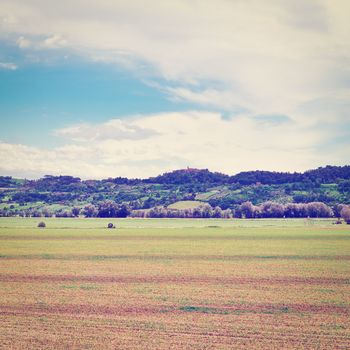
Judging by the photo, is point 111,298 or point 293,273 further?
point 293,273

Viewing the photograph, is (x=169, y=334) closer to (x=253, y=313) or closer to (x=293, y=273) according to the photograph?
(x=253, y=313)

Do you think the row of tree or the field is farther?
the row of tree

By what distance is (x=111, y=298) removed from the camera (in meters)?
22.2

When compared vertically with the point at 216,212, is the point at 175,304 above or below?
below

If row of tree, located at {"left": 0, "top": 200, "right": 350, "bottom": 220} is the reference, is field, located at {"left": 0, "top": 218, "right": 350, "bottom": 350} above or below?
below

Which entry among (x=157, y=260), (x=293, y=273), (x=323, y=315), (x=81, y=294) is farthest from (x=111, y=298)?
(x=157, y=260)

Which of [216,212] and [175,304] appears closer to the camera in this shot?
[175,304]

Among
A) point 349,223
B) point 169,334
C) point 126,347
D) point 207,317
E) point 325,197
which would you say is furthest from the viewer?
point 325,197

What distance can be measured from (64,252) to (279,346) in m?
35.5

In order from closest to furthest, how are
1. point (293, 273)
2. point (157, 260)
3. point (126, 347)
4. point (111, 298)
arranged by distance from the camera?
point (126, 347) → point (111, 298) → point (293, 273) → point (157, 260)

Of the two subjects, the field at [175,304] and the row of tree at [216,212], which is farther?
the row of tree at [216,212]

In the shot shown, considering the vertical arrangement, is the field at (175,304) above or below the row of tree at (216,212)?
below

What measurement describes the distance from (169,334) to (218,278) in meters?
12.7

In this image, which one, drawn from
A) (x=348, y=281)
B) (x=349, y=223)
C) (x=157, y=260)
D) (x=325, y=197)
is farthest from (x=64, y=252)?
(x=325, y=197)
